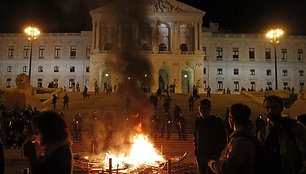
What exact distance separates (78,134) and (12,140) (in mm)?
3950

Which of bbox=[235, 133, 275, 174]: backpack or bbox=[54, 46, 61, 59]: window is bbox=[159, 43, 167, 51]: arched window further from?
bbox=[235, 133, 275, 174]: backpack

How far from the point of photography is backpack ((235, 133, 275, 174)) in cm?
372

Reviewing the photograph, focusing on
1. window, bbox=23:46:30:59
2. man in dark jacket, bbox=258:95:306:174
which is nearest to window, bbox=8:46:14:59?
window, bbox=23:46:30:59

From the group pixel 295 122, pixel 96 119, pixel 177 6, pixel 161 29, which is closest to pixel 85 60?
pixel 161 29

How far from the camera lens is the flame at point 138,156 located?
33.6 feet

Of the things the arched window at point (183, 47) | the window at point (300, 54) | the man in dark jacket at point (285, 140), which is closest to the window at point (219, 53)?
the arched window at point (183, 47)

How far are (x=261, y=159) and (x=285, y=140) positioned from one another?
0.65 metres

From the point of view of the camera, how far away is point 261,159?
3744 millimetres

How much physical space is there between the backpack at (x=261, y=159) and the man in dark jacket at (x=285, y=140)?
0.36 meters

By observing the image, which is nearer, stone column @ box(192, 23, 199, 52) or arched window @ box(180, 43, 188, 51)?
stone column @ box(192, 23, 199, 52)

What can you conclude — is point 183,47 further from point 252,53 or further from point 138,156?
point 138,156

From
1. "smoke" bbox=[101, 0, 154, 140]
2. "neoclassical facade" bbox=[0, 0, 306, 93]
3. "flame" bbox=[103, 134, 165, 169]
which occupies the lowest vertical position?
"flame" bbox=[103, 134, 165, 169]

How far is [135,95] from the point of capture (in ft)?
47.8

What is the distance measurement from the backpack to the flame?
6348 mm
